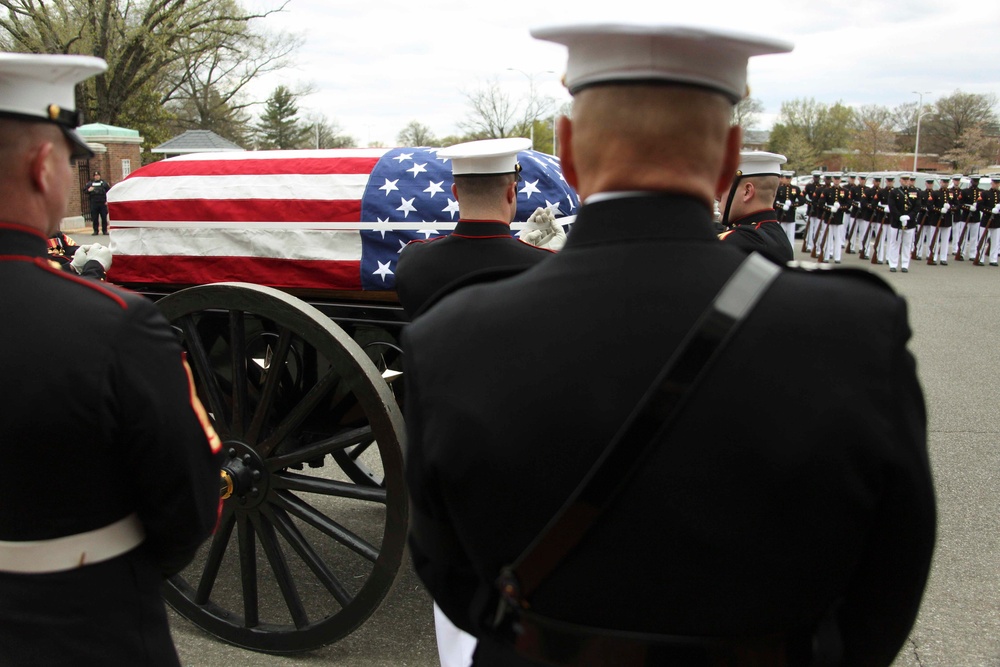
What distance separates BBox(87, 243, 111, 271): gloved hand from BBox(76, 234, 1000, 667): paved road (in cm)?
144

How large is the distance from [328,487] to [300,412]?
29cm

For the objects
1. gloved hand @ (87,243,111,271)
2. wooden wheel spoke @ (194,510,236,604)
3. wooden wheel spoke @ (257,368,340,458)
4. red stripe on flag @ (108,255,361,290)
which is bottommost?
wooden wheel spoke @ (194,510,236,604)

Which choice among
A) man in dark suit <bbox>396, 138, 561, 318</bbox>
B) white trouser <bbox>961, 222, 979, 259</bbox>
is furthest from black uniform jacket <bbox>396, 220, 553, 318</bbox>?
white trouser <bbox>961, 222, 979, 259</bbox>

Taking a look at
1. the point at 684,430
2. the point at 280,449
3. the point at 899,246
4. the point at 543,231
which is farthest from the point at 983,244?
the point at 684,430

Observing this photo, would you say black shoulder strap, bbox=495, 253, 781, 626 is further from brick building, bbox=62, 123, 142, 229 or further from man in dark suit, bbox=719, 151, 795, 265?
brick building, bbox=62, 123, 142, 229

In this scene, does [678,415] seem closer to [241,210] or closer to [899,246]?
[241,210]

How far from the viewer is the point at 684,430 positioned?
103 cm

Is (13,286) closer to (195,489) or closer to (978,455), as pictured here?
(195,489)

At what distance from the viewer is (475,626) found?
1.26 metres

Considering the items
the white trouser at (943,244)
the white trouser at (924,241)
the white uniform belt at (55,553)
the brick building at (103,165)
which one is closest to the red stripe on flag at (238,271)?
the white uniform belt at (55,553)

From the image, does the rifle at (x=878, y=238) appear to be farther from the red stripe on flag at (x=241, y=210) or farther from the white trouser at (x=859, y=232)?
the red stripe on flag at (x=241, y=210)

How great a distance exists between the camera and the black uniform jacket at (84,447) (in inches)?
58.3

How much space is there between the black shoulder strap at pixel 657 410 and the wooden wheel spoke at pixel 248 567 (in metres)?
2.10

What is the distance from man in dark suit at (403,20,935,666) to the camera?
1.03m
